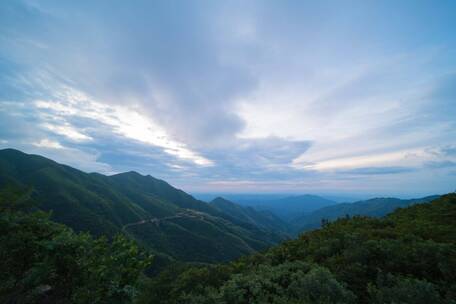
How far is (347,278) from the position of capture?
9.45 m

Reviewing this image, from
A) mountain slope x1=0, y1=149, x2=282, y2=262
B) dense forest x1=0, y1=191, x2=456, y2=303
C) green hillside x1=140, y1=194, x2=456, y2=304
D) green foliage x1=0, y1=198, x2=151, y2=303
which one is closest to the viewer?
green hillside x1=140, y1=194, x2=456, y2=304

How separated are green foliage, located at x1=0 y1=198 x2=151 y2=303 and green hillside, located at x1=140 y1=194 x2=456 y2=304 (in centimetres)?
201

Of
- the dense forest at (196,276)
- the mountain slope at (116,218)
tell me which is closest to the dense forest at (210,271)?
the dense forest at (196,276)

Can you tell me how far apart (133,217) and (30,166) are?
94.7m

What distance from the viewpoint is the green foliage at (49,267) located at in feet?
28.4

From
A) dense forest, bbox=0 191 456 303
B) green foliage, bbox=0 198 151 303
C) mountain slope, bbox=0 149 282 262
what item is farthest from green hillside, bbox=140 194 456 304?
mountain slope, bbox=0 149 282 262

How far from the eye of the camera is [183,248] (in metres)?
117

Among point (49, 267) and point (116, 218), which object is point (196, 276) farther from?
point (116, 218)

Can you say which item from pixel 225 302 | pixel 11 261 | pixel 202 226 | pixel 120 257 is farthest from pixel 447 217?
pixel 202 226

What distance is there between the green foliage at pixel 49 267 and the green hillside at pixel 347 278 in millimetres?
2009

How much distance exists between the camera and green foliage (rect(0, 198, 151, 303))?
8648 mm

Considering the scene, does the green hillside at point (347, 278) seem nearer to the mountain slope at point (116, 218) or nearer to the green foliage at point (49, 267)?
the green foliage at point (49, 267)

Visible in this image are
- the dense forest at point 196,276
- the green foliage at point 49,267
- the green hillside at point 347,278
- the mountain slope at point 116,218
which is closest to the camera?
the green hillside at point 347,278

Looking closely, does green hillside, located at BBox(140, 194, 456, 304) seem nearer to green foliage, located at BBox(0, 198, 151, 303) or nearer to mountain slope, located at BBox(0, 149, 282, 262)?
green foliage, located at BBox(0, 198, 151, 303)
